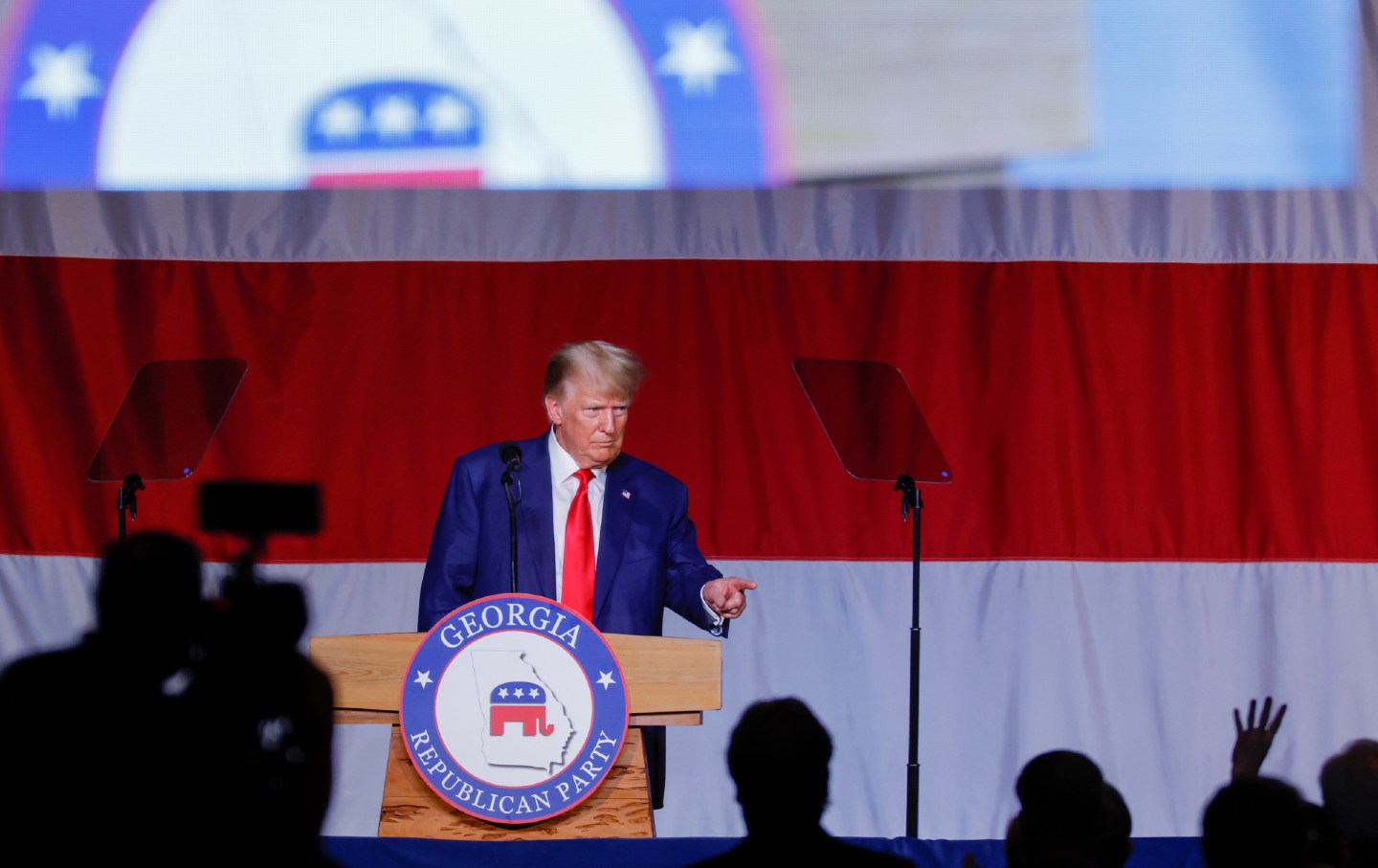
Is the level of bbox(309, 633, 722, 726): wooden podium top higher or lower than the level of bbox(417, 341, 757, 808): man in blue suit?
lower

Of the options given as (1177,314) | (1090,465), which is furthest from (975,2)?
(1090,465)

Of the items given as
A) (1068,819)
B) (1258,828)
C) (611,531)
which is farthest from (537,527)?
(1258,828)

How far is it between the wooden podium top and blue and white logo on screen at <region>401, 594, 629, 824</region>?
2.6 inches

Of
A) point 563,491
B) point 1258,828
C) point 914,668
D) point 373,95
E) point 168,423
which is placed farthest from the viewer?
point 373,95

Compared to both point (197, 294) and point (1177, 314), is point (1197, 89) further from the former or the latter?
point (197, 294)

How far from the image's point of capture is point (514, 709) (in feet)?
8.01

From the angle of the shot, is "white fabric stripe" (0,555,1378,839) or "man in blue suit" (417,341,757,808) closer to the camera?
"man in blue suit" (417,341,757,808)

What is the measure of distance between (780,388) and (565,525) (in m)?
1.41

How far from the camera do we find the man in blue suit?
3172 millimetres

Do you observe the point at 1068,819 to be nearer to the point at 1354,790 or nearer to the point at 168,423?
the point at 1354,790

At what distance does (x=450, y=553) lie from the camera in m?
3.18

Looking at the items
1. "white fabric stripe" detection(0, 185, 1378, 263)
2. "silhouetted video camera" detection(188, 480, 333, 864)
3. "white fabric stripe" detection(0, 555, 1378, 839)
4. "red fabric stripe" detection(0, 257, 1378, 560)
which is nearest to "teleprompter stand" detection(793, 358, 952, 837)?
"red fabric stripe" detection(0, 257, 1378, 560)

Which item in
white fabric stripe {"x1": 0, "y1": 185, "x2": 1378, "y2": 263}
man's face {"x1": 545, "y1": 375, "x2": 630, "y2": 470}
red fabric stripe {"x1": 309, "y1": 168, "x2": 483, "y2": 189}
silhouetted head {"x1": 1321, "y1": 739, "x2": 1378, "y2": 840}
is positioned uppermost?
red fabric stripe {"x1": 309, "y1": 168, "x2": 483, "y2": 189}

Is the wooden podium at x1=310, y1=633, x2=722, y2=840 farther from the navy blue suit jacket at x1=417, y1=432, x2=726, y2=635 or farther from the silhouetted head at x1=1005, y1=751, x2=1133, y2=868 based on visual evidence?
the silhouetted head at x1=1005, y1=751, x2=1133, y2=868
